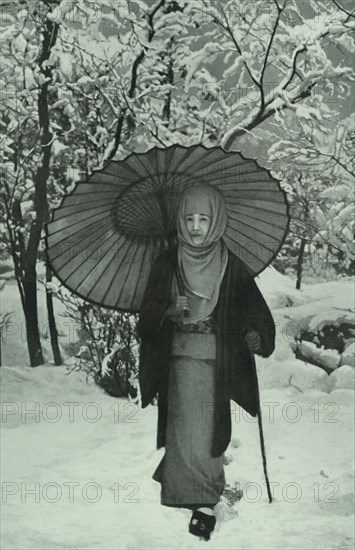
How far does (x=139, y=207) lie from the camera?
2.83 meters

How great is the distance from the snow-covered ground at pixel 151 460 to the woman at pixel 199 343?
17cm

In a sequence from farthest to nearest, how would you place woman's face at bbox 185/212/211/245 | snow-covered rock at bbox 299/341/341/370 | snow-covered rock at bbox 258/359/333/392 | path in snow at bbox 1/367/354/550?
snow-covered rock at bbox 299/341/341/370 < snow-covered rock at bbox 258/359/333/392 < path in snow at bbox 1/367/354/550 < woman's face at bbox 185/212/211/245

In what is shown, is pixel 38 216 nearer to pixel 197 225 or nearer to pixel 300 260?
pixel 197 225

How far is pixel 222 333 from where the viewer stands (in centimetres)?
278

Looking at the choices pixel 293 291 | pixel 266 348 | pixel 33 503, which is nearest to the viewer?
pixel 266 348

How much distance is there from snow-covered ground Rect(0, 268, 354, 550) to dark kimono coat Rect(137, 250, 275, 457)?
23 cm

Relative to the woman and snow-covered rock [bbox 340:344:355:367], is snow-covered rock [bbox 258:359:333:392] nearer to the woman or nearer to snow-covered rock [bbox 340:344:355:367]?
snow-covered rock [bbox 340:344:355:367]

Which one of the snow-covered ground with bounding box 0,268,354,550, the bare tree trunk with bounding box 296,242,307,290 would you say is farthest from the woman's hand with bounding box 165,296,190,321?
the bare tree trunk with bounding box 296,242,307,290

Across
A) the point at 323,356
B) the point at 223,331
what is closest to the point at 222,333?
the point at 223,331

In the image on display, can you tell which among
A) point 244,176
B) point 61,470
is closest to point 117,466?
point 61,470

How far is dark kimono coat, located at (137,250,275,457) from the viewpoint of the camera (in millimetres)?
2797

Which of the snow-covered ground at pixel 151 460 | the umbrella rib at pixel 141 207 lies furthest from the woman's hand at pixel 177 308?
the snow-covered ground at pixel 151 460

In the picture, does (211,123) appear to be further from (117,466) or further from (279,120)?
(117,466)

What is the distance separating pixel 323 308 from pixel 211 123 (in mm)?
998
